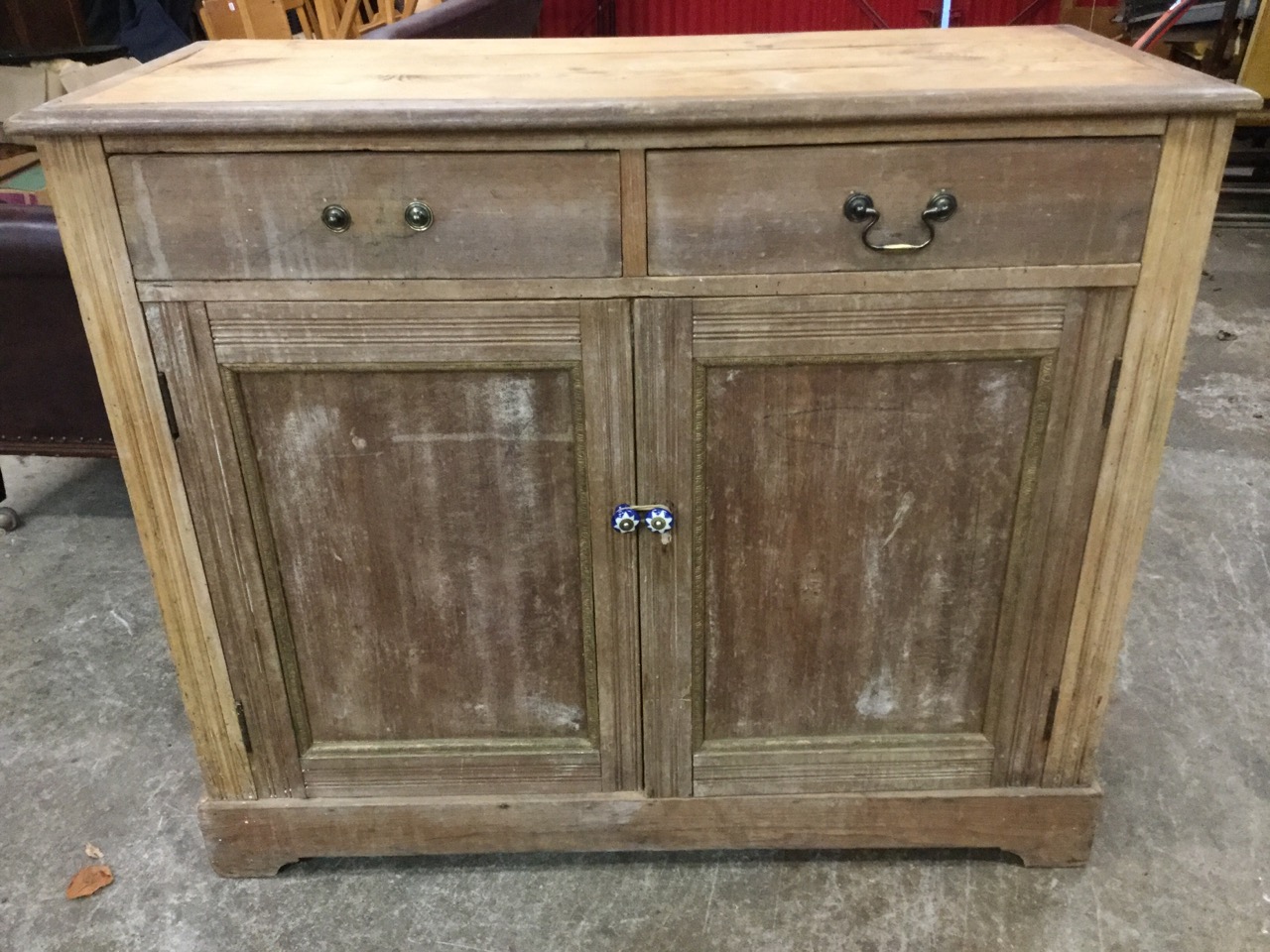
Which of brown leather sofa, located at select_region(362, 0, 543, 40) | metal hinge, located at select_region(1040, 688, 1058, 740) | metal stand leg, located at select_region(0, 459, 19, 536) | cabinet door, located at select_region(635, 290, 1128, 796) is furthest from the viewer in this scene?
metal stand leg, located at select_region(0, 459, 19, 536)

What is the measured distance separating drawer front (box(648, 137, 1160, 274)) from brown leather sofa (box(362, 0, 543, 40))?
3.15 feet

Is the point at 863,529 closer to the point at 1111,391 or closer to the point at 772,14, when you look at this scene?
the point at 1111,391

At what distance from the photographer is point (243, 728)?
1395mm

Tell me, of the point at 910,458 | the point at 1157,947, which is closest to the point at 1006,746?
the point at 1157,947

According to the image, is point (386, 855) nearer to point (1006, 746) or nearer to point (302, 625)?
point (302, 625)

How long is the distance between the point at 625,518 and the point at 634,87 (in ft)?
1.61

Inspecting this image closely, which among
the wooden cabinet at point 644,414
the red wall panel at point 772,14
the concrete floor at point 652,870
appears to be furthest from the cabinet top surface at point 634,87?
the red wall panel at point 772,14

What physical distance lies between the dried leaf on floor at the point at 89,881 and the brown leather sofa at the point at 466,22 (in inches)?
54.8

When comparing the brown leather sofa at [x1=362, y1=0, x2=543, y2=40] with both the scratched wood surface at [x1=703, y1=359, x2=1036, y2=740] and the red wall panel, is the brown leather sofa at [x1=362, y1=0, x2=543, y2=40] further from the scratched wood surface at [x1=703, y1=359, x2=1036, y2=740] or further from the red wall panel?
the red wall panel

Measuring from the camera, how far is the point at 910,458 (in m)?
1.22

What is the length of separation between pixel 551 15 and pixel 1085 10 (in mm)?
2521

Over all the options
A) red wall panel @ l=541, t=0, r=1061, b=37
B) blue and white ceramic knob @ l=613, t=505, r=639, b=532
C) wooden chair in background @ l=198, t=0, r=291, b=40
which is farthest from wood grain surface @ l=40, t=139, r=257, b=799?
red wall panel @ l=541, t=0, r=1061, b=37

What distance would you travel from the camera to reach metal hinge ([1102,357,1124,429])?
116 centimetres

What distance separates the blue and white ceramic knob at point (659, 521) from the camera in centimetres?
124
